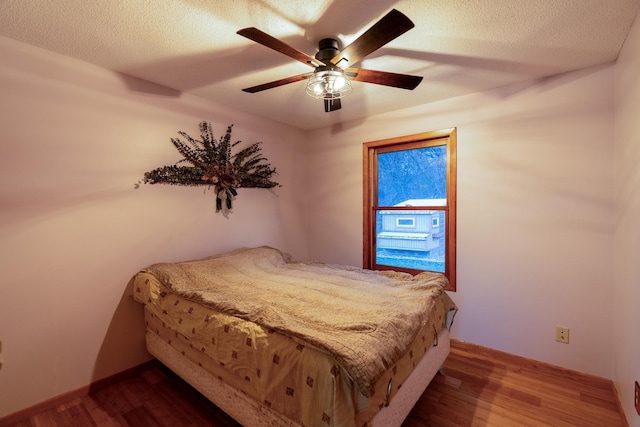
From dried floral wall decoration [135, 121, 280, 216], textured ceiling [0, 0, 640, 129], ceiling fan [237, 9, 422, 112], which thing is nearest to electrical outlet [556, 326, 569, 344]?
textured ceiling [0, 0, 640, 129]

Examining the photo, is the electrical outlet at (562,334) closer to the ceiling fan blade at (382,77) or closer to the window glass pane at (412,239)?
the window glass pane at (412,239)

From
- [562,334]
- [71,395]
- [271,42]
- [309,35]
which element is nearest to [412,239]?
[562,334]

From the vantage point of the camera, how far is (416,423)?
1.73 m

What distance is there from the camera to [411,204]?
3.06 metres

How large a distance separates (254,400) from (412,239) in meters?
2.18

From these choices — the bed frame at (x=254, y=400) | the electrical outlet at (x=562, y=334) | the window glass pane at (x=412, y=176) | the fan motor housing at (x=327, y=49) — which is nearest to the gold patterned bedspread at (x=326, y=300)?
the bed frame at (x=254, y=400)

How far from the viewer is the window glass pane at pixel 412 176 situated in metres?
2.88

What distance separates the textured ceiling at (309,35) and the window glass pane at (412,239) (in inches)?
50.4

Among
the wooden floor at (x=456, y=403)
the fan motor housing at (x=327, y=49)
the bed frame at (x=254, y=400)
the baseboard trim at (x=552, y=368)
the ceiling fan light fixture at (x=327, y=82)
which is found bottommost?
the wooden floor at (x=456, y=403)

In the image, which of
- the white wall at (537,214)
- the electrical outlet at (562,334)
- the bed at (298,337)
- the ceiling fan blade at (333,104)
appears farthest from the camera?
the electrical outlet at (562,334)

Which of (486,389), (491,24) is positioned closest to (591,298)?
(486,389)

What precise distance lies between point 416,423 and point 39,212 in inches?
106

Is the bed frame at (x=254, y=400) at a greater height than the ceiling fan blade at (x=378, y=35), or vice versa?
the ceiling fan blade at (x=378, y=35)

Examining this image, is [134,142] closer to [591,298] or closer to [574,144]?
[574,144]
